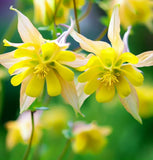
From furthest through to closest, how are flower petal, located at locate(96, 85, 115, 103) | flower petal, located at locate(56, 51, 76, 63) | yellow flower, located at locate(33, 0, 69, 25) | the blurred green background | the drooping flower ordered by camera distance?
the blurred green background, the drooping flower, yellow flower, located at locate(33, 0, 69, 25), flower petal, located at locate(96, 85, 115, 103), flower petal, located at locate(56, 51, 76, 63)

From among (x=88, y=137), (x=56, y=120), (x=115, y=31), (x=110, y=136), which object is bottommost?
(x=110, y=136)

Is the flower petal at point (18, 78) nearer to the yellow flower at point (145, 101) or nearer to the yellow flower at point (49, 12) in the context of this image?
Result: the yellow flower at point (49, 12)

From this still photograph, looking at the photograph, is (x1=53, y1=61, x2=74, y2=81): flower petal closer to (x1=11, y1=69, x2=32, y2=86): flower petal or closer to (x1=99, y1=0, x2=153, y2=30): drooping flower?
(x1=11, y1=69, x2=32, y2=86): flower petal

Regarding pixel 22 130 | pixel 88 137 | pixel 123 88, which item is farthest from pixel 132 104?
pixel 22 130

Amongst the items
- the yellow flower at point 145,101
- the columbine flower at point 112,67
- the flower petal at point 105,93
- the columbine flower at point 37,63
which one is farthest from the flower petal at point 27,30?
the yellow flower at point 145,101

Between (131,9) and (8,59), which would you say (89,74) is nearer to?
(8,59)

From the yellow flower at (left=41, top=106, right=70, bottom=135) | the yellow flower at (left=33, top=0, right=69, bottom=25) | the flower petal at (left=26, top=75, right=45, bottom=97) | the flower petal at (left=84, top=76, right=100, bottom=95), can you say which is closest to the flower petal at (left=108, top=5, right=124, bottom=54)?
the flower petal at (left=84, top=76, right=100, bottom=95)

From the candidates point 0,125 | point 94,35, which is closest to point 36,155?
point 0,125

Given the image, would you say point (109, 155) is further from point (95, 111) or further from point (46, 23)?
point (46, 23)
